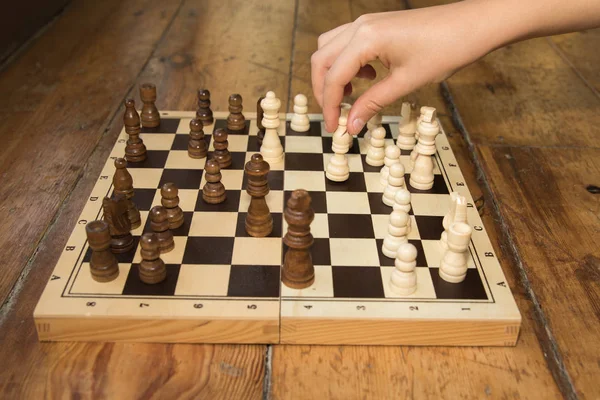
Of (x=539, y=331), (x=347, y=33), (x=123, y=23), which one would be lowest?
(x=123, y=23)

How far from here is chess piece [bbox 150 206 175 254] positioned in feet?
4.36

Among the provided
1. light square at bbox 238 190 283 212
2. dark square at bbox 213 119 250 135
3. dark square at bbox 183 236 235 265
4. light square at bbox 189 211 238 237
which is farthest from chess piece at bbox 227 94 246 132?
dark square at bbox 183 236 235 265

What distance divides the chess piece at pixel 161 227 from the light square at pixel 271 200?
8.7 inches

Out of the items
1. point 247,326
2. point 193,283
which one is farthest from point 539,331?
point 193,283

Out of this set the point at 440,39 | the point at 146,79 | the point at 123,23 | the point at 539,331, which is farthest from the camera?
the point at 123,23

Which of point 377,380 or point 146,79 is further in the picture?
point 146,79

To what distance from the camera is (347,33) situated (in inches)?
61.5

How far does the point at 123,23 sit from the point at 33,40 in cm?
38

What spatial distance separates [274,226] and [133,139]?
1.73 feet

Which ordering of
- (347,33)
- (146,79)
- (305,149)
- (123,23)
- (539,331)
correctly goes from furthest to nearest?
(123,23) → (146,79) → (305,149) → (347,33) → (539,331)

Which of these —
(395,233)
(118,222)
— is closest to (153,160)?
(118,222)

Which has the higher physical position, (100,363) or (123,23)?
(100,363)

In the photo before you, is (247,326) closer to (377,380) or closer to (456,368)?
(377,380)

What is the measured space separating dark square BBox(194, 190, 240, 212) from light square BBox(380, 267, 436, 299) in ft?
1.33
